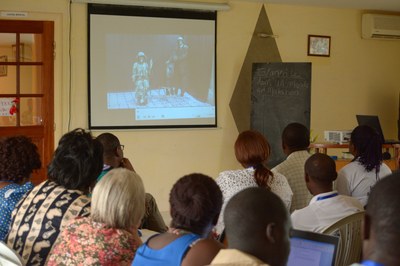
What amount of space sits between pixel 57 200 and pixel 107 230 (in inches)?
16.0

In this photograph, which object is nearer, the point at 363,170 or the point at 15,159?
the point at 15,159

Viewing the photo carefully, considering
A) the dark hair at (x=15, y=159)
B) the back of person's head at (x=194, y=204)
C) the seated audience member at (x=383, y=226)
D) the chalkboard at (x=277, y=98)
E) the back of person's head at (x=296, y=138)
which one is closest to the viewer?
the seated audience member at (x=383, y=226)

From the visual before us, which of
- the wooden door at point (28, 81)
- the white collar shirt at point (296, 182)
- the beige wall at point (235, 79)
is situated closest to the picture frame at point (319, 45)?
the beige wall at point (235, 79)

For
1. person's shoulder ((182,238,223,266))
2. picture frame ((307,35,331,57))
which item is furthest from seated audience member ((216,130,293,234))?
A: picture frame ((307,35,331,57))

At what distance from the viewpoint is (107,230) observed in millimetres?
2043

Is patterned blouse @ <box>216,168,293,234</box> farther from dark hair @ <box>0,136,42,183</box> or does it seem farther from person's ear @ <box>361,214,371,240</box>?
person's ear @ <box>361,214,371,240</box>

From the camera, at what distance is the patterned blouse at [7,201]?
102 inches

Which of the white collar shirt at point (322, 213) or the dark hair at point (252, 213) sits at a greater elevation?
the dark hair at point (252, 213)

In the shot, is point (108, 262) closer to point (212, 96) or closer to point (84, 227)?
point (84, 227)

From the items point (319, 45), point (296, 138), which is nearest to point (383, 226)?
point (296, 138)

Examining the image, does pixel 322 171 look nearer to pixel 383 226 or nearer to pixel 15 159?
pixel 383 226

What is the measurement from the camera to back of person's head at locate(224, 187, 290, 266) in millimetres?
1425

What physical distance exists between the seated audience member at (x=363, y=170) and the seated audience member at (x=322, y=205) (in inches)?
29.8

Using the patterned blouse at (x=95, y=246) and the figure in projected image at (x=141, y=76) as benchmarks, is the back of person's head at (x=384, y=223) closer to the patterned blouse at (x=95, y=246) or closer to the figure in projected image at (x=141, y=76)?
the patterned blouse at (x=95, y=246)
